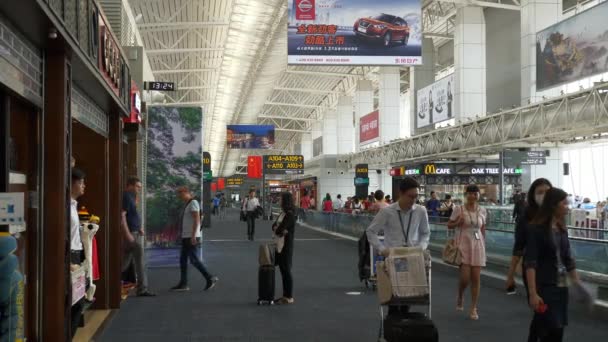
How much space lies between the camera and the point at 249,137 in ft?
124

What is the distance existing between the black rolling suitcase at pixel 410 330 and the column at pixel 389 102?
2725 cm

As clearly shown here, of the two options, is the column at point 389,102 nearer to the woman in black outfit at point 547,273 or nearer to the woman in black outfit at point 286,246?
the woman in black outfit at point 286,246

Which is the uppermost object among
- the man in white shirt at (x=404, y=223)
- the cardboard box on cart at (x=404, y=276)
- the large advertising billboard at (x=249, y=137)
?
the large advertising billboard at (x=249, y=137)

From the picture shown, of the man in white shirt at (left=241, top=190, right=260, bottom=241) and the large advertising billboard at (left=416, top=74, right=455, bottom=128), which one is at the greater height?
the large advertising billboard at (left=416, top=74, right=455, bottom=128)

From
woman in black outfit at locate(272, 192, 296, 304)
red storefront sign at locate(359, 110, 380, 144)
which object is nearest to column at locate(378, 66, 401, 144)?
red storefront sign at locate(359, 110, 380, 144)

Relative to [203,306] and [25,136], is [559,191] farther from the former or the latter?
[203,306]

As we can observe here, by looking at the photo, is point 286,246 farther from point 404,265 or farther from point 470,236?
point 404,265

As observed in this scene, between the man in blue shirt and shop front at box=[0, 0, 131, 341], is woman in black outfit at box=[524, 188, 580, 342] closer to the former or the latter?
shop front at box=[0, 0, 131, 341]

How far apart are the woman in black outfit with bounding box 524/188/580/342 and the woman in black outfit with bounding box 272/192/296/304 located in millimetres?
5009

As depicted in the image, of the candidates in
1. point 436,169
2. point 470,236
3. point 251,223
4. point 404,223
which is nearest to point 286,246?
point 470,236

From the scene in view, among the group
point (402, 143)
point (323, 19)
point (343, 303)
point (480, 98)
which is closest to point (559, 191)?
point (343, 303)

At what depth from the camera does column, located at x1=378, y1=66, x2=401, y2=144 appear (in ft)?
107

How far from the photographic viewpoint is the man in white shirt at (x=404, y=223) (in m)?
6.27

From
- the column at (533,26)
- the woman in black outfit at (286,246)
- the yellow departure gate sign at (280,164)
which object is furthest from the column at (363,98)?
the woman in black outfit at (286,246)
